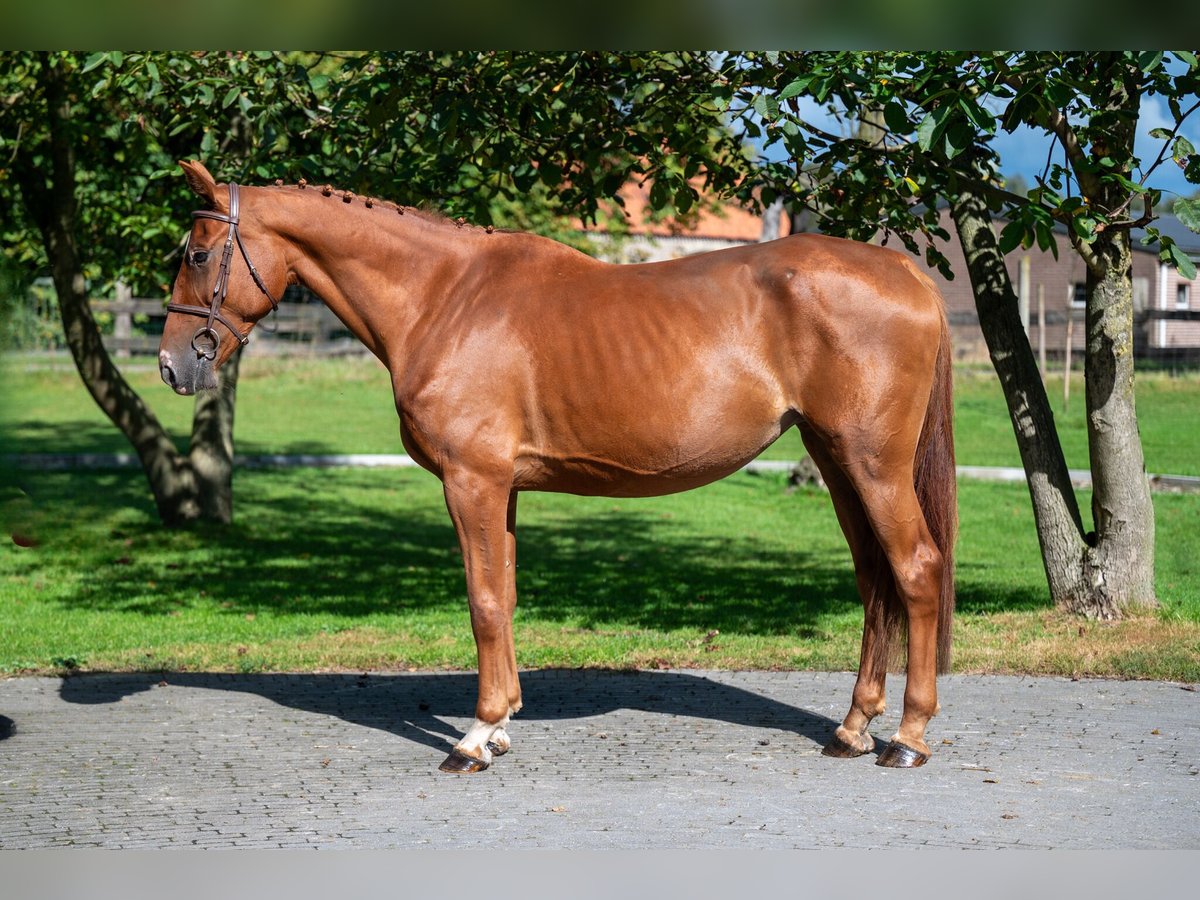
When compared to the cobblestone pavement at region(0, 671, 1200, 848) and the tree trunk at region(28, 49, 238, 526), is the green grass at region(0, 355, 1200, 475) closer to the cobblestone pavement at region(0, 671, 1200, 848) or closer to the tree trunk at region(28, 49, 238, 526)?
the tree trunk at region(28, 49, 238, 526)

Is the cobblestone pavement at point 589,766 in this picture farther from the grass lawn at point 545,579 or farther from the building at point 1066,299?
the building at point 1066,299

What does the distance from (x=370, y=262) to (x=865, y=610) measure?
110 inches

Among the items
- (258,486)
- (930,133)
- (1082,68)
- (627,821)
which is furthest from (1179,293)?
(627,821)

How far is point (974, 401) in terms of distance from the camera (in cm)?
2384

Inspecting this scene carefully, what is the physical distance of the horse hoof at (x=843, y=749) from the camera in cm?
579

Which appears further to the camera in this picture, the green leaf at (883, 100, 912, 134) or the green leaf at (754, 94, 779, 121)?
the green leaf at (754, 94, 779, 121)

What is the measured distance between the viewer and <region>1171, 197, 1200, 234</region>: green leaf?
579cm

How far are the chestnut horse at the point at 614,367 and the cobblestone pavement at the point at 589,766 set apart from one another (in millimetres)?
415

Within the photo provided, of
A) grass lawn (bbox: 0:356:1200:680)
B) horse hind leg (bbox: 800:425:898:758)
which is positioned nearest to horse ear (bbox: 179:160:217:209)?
grass lawn (bbox: 0:356:1200:680)

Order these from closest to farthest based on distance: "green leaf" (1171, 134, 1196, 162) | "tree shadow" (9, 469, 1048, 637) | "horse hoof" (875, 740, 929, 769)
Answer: "horse hoof" (875, 740, 929, 769)
"green leaf" (1171, 134, 1196, 162)
"tree shadow" (9, 469, 1048, 637)

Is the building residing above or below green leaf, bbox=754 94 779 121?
below

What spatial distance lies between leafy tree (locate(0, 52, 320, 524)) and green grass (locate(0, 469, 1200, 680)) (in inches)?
31.3

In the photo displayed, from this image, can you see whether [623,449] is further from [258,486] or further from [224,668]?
[258,486]
